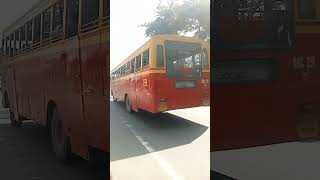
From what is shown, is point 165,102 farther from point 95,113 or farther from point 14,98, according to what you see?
point 14,98

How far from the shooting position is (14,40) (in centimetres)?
363

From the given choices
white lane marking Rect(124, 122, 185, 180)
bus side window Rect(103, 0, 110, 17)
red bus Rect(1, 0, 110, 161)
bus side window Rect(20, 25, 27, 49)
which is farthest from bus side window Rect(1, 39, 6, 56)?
white lane marking Rect(124, 122, 185, 180)

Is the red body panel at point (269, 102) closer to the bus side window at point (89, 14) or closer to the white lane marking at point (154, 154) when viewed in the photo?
the white lane marking at point (154, 154)

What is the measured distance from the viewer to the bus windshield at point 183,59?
289 cm

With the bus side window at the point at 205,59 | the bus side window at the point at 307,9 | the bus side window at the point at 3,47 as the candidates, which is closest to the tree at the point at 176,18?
the bus side window at the point at 205,59

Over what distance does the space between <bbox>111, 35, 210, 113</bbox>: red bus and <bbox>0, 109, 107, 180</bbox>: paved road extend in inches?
20.4

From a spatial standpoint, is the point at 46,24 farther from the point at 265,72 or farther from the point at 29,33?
the point at 265,72

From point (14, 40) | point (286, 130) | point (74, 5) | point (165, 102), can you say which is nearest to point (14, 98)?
point (14, 40)

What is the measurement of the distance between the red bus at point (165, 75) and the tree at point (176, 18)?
0.04 meters

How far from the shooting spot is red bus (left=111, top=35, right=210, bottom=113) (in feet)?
9.48

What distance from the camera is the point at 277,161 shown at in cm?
318

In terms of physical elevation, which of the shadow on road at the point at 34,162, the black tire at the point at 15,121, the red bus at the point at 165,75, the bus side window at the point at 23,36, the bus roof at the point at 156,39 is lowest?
the shadow on road at the point at 34,162

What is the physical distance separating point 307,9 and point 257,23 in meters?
0.31

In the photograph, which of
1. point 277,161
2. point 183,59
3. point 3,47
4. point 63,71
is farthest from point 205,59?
point 3,47
